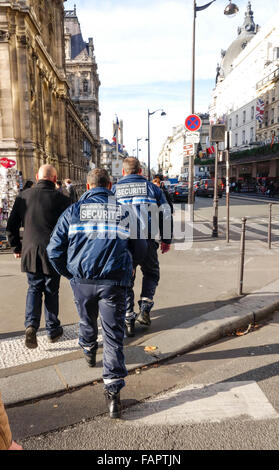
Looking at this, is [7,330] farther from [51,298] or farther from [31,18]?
[31,18]

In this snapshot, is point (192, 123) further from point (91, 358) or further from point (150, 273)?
point (91, 358)

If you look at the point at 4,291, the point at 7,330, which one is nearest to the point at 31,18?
the point at 4,291

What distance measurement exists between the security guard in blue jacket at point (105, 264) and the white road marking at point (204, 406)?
A: 0.92 feet

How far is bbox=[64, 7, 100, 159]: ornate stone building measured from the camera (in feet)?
239

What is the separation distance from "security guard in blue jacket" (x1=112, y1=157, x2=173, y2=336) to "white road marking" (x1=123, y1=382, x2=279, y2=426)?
4.23 ft

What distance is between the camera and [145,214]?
435cm

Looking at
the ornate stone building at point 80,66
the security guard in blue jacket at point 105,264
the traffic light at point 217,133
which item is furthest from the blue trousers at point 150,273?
the ornate stone building at point 80,66

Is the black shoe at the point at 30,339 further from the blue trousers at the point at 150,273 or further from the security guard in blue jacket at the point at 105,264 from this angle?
the blue trousers at the point at 150,273

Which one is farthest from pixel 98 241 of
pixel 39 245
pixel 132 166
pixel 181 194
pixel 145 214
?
pixel 181 194

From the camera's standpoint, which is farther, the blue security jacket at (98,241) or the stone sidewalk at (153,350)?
the stone sidewalk at (153,350)

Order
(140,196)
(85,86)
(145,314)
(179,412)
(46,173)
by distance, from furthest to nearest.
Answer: (85,86) → (145,314) → (140,196) → (46,173) → (179,412)

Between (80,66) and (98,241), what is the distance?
268 ft

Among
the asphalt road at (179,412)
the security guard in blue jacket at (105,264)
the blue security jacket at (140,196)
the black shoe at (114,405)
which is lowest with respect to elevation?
the asphalt road at (179,412)

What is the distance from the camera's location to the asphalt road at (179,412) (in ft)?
8.55
